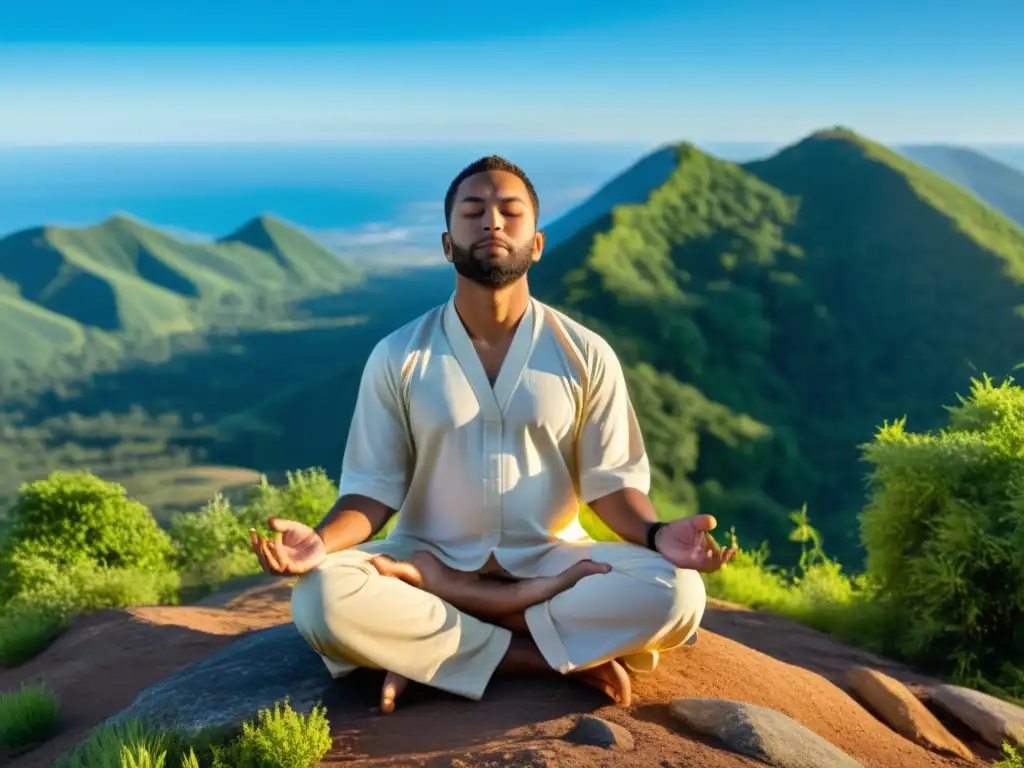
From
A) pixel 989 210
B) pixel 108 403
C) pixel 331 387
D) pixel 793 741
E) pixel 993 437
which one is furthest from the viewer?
pixel 108 403

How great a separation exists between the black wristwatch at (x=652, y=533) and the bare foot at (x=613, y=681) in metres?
0.50

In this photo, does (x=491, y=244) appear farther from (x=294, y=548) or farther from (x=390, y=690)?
(x=390, y=690)

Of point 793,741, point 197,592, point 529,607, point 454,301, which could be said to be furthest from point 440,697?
point 197,592

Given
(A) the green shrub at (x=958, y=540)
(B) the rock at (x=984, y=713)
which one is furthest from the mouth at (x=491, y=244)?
(A) the green shrub at (x=958, y=540)

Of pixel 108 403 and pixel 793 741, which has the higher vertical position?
pixel 793 741

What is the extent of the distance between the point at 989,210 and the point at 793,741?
237 feet

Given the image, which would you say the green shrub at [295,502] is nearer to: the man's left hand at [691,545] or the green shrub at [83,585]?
the green shrub at [83,585]

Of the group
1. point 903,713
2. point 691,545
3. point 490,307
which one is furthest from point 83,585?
point 903,713

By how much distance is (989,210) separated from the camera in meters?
66.8

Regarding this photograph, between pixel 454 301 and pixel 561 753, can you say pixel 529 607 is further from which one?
pixel 454 301

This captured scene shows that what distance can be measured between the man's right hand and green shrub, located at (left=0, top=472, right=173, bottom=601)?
6080mm

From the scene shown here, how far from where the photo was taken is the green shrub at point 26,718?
16.5 ft

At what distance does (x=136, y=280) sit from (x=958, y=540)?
5670 inches

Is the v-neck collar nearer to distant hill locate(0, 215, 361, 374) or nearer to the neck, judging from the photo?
the neck
